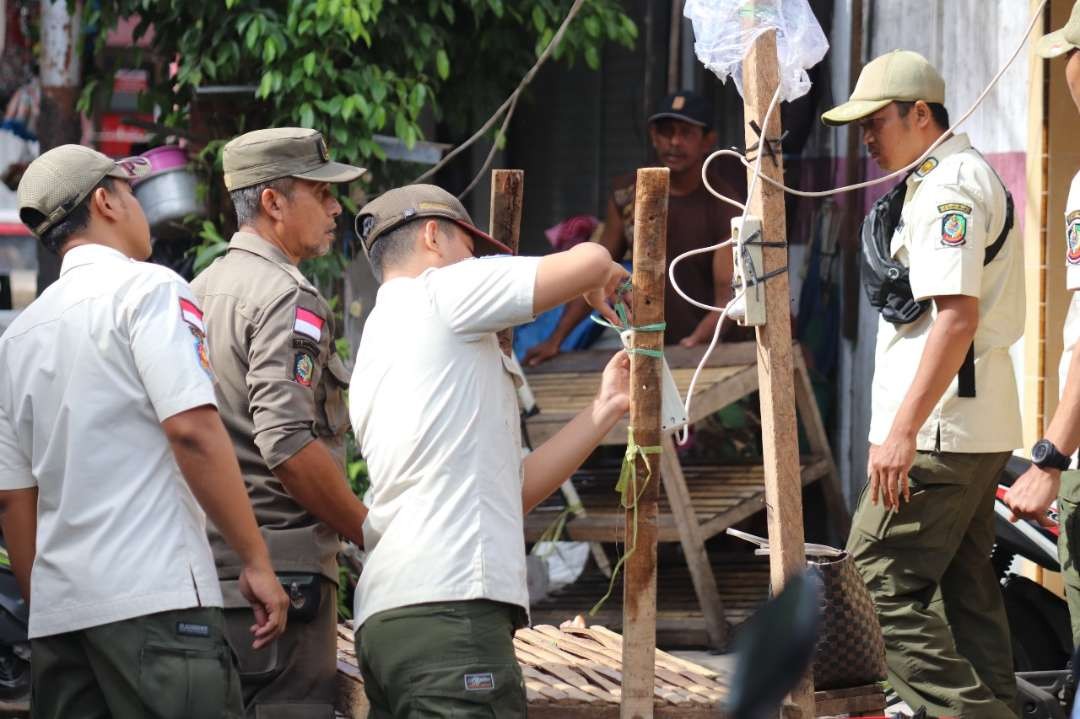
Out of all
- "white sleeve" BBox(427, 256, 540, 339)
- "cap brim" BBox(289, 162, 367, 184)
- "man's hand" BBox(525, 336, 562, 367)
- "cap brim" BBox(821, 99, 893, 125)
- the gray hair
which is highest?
"cap brim" BBox(821, 99, 893, 125)

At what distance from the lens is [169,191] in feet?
24.3

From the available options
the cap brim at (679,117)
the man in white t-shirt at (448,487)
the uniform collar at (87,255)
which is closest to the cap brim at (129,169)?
the uniform collar at (87,255)

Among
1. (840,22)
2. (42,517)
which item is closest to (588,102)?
(840,22)

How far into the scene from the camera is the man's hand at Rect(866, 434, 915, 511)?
13.4 ft

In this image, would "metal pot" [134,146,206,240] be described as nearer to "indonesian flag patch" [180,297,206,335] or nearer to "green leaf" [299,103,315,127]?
"green leaf" [299,103,315,127]

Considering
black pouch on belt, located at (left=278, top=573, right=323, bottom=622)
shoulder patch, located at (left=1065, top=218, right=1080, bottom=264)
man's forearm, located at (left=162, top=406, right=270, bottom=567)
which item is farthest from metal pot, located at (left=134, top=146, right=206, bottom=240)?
shoulder patch, located at (left=1065, top=218, right=1080, bottom=264)

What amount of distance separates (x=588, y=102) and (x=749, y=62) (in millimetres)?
5120

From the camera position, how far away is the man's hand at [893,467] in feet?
13.4

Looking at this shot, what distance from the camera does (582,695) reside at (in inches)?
151

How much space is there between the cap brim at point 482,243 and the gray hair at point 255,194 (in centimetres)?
63

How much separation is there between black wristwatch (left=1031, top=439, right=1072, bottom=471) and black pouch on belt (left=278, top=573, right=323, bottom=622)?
1912 mm

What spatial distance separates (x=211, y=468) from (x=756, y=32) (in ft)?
5.50

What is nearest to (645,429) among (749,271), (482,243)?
(749,271)

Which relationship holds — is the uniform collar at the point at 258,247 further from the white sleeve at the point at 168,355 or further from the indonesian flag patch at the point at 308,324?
the white sleeve at the point at 168,355
